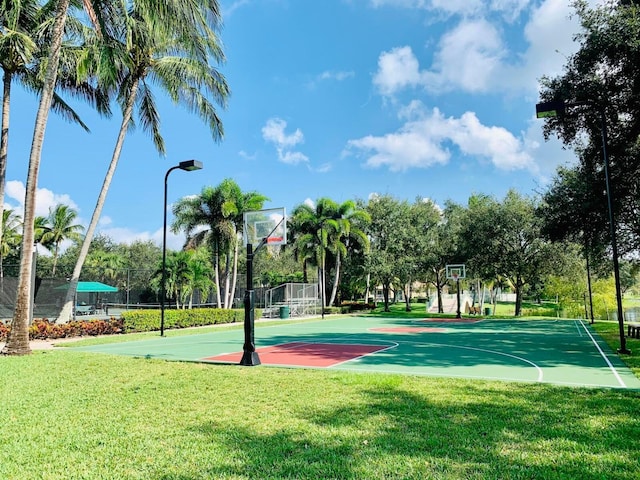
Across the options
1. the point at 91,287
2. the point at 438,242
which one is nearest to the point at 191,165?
the point at 91,287

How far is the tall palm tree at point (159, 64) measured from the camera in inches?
498

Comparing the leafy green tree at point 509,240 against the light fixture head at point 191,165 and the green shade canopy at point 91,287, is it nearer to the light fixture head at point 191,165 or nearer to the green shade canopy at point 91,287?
the light fixture head at point 191,165

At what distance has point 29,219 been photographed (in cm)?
1059

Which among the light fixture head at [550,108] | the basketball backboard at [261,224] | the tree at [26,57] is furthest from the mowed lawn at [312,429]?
the tree at [26,57]

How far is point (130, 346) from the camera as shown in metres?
13.3

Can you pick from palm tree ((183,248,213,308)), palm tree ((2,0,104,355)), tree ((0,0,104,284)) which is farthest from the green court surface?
palm tree ((183,248,213,308))

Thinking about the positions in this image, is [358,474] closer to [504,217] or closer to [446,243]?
[504,217]

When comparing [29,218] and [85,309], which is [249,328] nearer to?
[29,218]

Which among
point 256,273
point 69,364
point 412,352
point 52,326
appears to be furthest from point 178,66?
point 256,273

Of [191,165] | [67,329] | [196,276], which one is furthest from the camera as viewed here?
[196,276]

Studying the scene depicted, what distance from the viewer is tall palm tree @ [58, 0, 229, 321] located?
1264 centimetres

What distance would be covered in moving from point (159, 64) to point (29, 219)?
9381 millimetres

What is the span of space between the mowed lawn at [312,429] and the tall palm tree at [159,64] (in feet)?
32.6

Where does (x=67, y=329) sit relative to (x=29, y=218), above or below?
below
